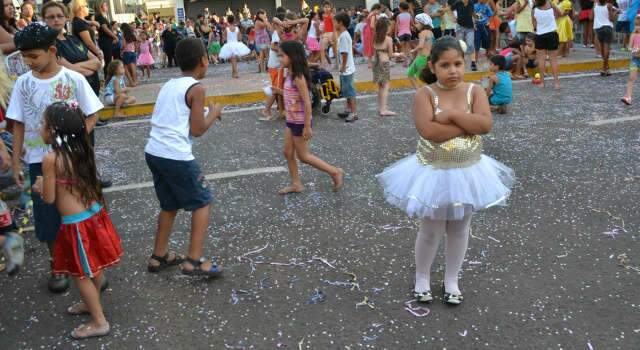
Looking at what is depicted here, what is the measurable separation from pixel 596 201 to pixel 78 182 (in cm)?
410

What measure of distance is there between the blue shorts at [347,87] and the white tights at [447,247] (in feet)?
17.8

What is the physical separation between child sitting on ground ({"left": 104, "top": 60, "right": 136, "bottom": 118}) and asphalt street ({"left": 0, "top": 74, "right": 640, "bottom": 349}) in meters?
3.50

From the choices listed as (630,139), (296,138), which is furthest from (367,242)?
(630,139)

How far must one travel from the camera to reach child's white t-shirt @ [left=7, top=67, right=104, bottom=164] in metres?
3.65

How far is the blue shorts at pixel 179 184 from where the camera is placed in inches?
147

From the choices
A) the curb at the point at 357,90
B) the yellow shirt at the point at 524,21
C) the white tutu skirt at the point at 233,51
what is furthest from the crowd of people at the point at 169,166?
the yellow shirt at the point at 524,21

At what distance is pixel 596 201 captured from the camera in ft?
16.4

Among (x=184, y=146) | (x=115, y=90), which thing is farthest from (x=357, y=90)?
(x=184, y=146)

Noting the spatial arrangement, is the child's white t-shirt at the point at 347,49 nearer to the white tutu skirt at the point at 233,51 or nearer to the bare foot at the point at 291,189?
the bare foot at the point at 291,189

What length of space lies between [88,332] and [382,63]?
6486mm

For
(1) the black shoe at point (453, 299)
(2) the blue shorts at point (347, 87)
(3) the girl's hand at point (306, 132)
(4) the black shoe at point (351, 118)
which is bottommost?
(1) the black shoe at point (453, 299)

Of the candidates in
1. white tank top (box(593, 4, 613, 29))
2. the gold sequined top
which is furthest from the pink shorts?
the gold sequined top

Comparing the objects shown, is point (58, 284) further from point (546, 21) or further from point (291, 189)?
point (546, 21)

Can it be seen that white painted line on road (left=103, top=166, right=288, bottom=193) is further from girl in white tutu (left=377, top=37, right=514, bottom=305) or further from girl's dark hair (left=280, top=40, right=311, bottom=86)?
girl in white tutu (left=377, top=37, right=514, bottom=305)
